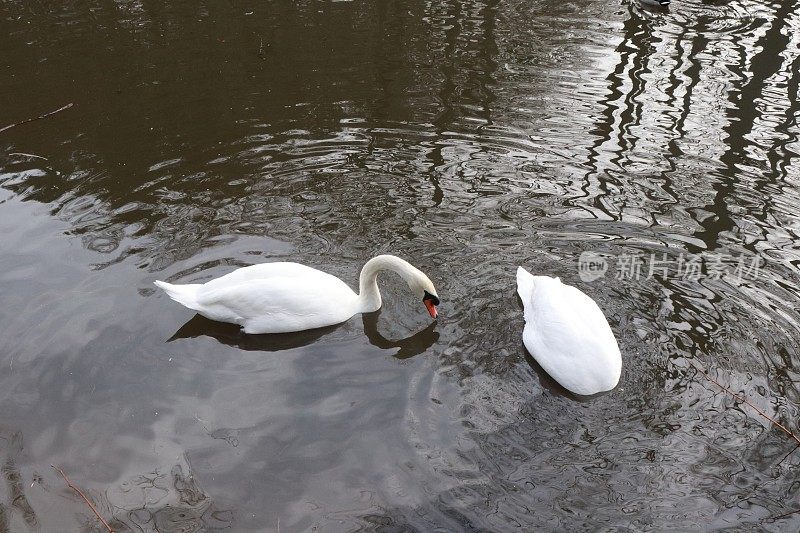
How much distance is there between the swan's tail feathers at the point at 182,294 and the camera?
661 cm

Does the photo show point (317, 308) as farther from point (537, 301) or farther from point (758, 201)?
point (758, 201)

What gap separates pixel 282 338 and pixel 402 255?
1525mm

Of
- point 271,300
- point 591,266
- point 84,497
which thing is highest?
point 271,300

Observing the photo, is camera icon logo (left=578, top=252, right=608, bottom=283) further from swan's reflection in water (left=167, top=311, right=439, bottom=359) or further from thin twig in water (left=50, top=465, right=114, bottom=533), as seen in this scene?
thin twig in water (left=50, top=465, right=114, bottom=533)

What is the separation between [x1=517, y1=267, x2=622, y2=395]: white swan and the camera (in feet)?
19.4

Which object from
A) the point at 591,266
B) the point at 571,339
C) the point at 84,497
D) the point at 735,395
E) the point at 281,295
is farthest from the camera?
the point at 591,266

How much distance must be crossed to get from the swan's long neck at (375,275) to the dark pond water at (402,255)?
9.6 inches

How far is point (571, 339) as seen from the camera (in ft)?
19.9

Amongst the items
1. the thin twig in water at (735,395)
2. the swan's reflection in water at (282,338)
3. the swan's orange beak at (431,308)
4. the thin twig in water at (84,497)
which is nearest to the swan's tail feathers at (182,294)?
the swan's reflection in water at (282,338)

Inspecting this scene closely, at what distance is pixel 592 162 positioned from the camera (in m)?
9.20

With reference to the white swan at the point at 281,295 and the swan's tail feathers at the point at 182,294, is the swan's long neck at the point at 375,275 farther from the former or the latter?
the swan's tail feathers at the point at 182,294

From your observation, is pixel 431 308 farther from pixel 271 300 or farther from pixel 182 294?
pixel 182 294

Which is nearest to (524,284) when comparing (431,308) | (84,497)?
(431,308)

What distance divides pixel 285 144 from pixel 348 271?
2.75m
